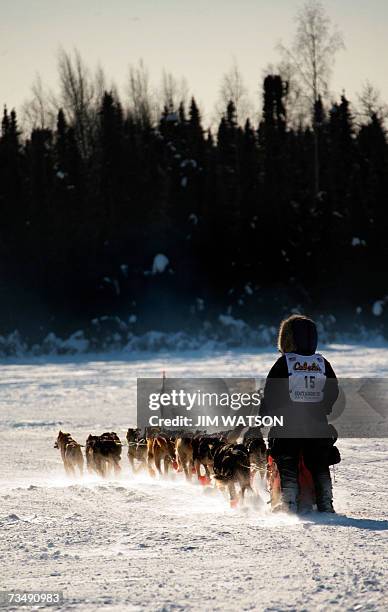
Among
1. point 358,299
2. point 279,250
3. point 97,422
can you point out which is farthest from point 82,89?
point 97,422

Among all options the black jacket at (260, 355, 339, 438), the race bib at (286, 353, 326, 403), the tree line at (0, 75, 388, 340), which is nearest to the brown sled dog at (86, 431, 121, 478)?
the black jacket at (260, 355, 339, 438)

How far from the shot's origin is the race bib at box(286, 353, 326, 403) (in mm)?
5816

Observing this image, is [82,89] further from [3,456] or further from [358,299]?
[3,456]

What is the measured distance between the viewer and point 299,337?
584 cm

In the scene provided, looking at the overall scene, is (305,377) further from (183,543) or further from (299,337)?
(183,543)

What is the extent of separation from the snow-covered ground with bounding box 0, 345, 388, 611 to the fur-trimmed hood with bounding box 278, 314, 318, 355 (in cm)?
108

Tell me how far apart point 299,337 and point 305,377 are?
26 cm

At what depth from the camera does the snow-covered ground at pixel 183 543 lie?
12.7ft

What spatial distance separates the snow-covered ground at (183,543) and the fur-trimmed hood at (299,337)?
108 centimetres

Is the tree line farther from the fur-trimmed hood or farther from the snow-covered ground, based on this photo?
the fur-trimmed hood

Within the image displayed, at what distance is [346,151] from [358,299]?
7.24 meters

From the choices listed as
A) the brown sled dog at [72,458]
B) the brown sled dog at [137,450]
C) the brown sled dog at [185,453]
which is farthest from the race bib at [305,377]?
the brown sled dog at [72,458]

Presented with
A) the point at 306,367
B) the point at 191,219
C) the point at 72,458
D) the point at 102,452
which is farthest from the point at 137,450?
the point at 191,219

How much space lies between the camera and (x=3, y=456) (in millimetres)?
10086
